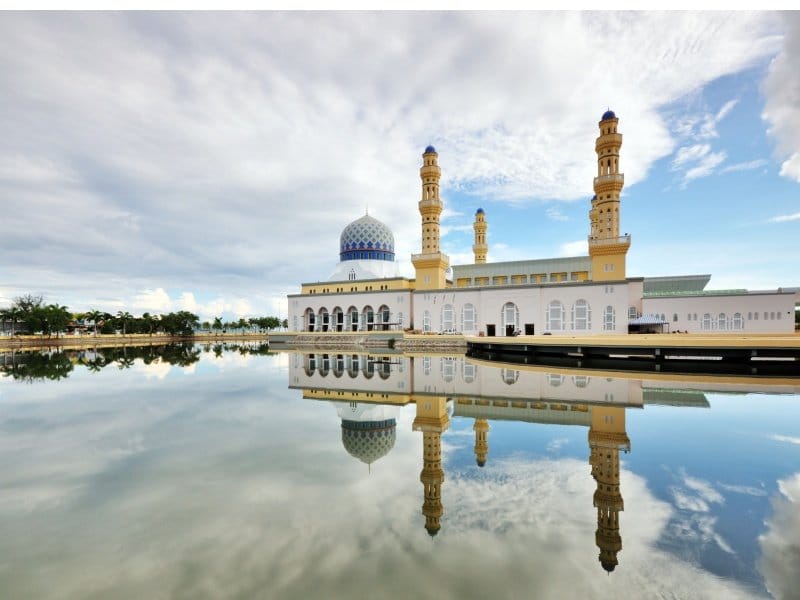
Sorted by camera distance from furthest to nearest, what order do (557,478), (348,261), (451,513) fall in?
(348,261) < (557,478) < (451,513)

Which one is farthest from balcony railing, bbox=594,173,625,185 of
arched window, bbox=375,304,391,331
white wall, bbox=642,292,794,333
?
arched window, bbox=375,304,391,331

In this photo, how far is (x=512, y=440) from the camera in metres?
7.58

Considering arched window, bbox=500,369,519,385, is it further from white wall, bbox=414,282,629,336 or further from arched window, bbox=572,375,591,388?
white wall, bbox=414,282,629,336

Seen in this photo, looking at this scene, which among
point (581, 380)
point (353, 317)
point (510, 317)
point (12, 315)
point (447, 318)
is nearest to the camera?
point (581, 380)

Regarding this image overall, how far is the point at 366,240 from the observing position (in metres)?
55.7

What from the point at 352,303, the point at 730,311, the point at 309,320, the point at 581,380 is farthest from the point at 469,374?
A: the point at 309,320

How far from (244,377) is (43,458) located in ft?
37.6

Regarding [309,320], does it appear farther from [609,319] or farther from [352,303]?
[609,319]

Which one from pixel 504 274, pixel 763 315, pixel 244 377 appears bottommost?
pixel 244 377

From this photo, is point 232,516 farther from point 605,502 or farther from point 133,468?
point 605,502

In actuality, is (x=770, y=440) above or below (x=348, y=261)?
below

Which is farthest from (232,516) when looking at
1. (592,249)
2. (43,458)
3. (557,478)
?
(592,249)

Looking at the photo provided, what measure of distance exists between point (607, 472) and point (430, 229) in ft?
134

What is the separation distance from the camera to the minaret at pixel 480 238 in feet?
184
